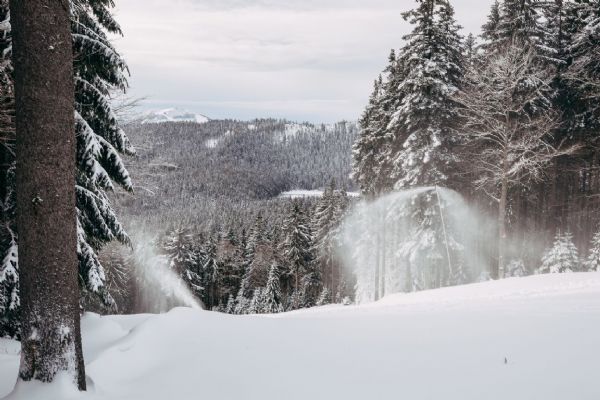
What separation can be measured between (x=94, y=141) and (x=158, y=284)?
155 feet

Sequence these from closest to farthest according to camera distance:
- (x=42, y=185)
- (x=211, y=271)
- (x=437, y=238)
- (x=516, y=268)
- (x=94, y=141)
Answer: (x=42, y=185), (x=94, y=141), (x=437, y=238), (x=516, y=268), (x=211, y=271)

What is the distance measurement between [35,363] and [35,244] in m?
1.21

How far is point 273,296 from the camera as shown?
48.6 m

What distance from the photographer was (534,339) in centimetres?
618

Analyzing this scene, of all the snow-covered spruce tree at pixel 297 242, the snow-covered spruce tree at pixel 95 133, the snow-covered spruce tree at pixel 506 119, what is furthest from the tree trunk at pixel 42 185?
the snow-covered spruce tree at pixel 297 242

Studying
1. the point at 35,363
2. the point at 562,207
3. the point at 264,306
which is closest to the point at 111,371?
the point at 35,363

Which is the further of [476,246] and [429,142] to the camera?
Result: [476,246]

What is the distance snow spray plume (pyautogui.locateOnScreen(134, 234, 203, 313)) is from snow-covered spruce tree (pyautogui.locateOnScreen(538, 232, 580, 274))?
38.0 meters

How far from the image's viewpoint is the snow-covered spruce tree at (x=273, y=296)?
48000 mm

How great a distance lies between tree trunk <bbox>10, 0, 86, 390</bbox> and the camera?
13.6ft

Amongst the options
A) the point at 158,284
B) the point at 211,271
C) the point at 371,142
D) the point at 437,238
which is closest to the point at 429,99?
the point at 437,238

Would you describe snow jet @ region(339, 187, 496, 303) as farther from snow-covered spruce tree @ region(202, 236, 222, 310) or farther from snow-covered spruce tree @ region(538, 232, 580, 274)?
snow-covered spruce tree @ region(202, 236, 222, 310)

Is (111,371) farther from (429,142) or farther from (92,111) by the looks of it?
(429,142)

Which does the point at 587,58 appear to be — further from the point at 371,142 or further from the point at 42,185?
the point at 42,185
